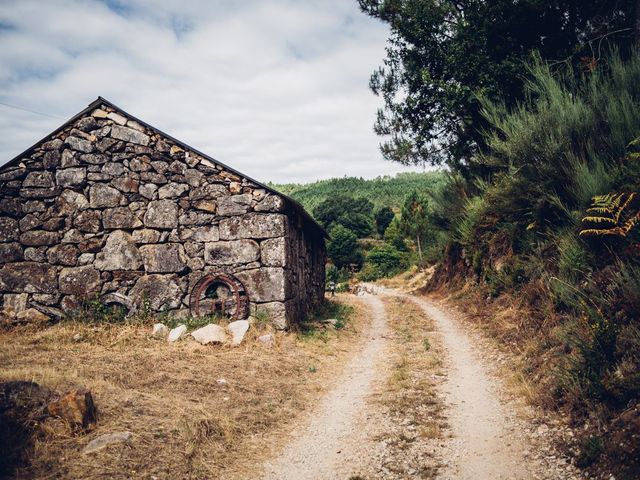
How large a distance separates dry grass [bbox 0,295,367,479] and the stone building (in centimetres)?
91

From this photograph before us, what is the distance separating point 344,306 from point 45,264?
8948 millimetres

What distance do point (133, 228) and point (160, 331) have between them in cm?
241

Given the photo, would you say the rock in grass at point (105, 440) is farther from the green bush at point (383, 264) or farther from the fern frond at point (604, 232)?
the green bush at point (383, 264)

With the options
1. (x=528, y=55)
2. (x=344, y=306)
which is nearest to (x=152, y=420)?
(x=344, y=306)

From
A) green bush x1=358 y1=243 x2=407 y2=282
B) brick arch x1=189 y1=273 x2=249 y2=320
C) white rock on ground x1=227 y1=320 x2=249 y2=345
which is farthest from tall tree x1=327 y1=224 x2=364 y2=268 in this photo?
white rock on ground x1=227 y1=320 x2=249 y2=345

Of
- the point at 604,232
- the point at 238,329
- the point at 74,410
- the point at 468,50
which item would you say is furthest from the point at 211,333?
the point at 468,50

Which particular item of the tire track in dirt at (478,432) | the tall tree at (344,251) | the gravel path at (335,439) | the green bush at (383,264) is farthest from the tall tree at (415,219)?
the gravel path at (335,439)

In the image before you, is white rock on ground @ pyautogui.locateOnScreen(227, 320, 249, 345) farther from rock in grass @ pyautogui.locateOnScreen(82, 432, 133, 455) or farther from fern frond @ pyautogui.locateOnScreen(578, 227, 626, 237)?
fern frond @ pyautogui.locateOnScreen(578, 227, 626, 237)

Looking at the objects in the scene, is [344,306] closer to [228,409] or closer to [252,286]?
[252,286]

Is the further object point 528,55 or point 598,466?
point 528,55

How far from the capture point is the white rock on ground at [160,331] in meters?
7.96

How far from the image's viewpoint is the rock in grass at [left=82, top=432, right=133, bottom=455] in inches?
149

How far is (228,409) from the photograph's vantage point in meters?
5.04

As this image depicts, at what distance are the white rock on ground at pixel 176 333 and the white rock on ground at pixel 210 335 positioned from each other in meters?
0.22
